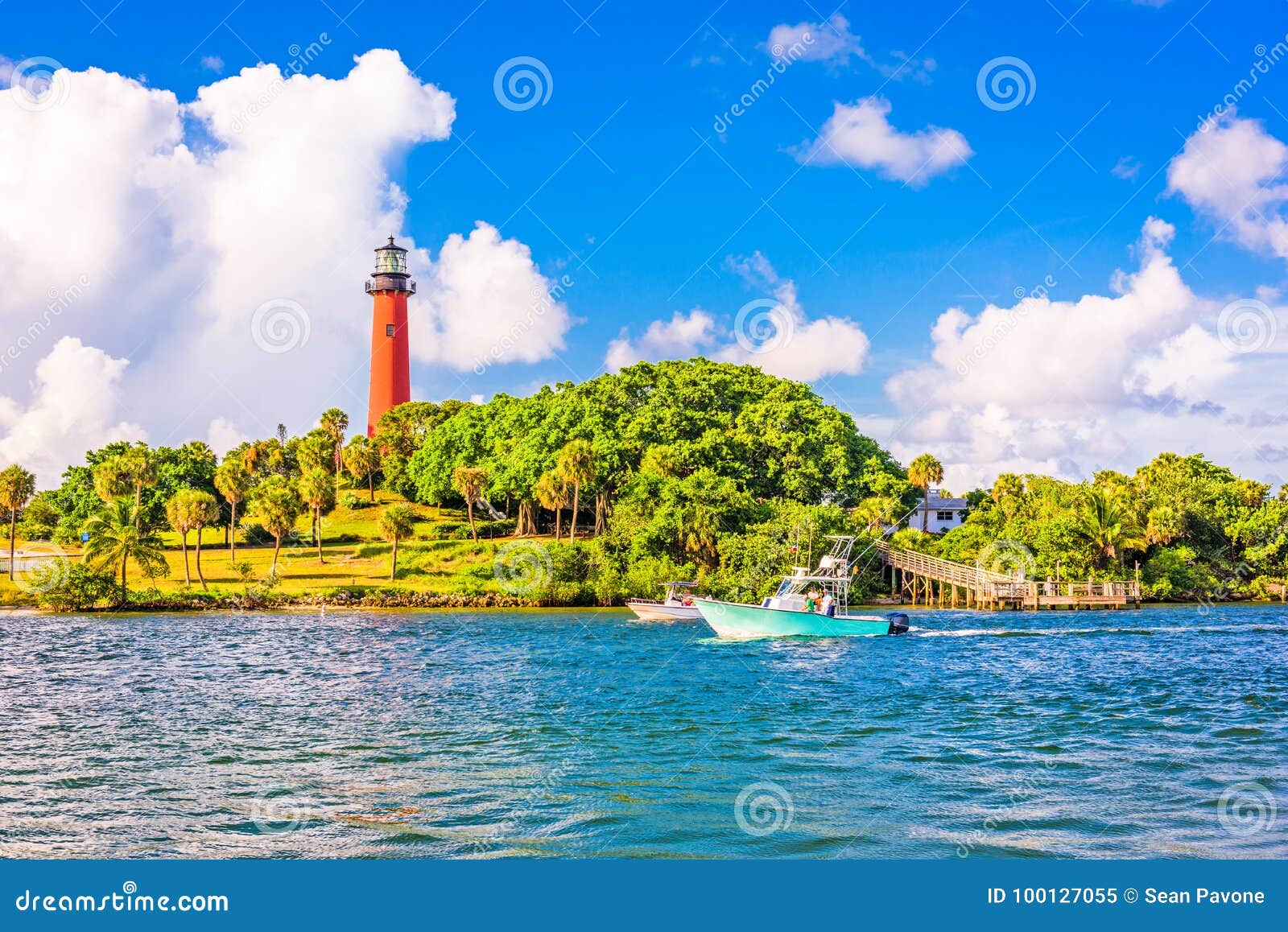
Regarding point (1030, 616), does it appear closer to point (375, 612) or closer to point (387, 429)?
point (375, 612)

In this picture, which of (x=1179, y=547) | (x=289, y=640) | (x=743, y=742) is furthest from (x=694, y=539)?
(x=743, y=742)

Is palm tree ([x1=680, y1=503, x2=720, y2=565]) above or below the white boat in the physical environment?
above

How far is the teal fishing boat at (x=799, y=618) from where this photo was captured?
4550 cm

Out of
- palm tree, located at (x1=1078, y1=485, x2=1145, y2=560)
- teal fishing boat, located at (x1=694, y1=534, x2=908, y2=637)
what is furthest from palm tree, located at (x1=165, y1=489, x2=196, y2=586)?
palm tree, located at (x1=1078, y1=485, x2=1145, y2=560)

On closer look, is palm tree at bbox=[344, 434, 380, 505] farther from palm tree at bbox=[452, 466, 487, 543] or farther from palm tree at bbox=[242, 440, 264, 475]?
palm tree at bbox=[452, 466, 487, 543]

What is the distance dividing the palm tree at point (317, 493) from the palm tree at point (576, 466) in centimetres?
1752

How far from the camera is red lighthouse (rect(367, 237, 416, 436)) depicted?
10831cm

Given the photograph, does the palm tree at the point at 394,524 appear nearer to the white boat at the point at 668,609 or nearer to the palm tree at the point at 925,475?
the white boat at the point at 668,609

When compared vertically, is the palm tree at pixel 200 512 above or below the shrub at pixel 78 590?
above

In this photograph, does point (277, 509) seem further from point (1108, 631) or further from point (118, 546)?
point (1108, 631)

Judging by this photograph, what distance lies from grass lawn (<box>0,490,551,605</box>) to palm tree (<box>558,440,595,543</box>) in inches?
298

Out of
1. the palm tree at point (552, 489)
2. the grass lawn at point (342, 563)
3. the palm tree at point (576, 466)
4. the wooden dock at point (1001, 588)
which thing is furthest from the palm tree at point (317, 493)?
the wooden dock at point (1001, 588)

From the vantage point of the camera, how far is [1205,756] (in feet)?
67.8

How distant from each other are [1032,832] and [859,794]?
10.1 ft
